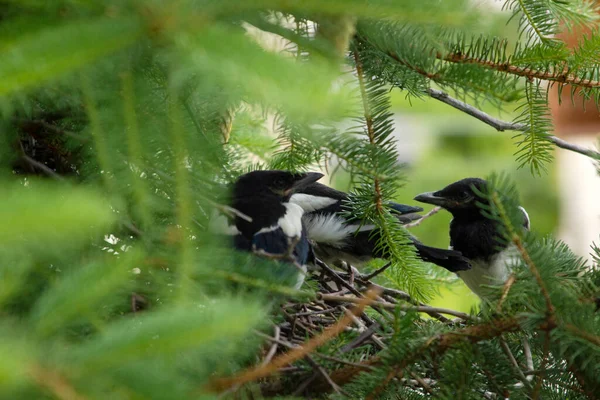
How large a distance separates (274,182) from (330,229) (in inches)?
11.0

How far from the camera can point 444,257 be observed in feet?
4.27

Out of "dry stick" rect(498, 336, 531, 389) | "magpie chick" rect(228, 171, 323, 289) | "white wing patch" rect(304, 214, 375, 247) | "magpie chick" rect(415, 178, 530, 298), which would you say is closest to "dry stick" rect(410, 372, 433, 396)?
"dry stick" rect(498, 336, 531, 389)

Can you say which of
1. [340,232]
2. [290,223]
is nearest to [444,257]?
[340,232]

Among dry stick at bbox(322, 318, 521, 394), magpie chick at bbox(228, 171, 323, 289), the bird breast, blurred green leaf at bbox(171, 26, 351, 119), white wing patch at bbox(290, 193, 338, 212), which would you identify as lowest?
the bird breast

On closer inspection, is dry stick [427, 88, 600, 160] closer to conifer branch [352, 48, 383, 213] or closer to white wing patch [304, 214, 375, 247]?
conifer branch [352, 48, 383, 213]

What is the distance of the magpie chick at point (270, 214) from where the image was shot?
1022 mm

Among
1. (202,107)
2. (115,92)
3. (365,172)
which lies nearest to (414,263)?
(365,172)

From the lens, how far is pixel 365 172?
0.78 meters

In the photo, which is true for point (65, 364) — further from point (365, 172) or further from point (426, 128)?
point (426, 128)

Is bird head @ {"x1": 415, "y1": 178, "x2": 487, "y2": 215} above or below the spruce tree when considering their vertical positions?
below

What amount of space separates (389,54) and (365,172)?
16 cm

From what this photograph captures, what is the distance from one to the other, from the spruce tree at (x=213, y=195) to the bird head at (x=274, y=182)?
0.10 metres

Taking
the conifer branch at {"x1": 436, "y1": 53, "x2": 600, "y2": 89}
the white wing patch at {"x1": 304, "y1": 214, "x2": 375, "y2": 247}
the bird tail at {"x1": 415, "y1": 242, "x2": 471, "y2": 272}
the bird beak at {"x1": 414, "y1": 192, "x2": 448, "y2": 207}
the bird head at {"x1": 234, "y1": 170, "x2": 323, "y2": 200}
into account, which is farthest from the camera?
the bird beak at {"x1": 414, "y1": 192, "x2": 448, "y2": 207}

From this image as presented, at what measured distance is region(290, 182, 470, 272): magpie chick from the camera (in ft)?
4.38
